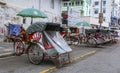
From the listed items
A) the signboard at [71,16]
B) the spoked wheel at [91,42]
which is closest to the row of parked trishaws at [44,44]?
the spoked wheel at [91,42]

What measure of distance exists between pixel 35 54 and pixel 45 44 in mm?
602

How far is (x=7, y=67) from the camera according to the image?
1001 centimetres

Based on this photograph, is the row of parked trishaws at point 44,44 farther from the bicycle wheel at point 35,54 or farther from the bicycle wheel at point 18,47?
the bicycle wheel at point 18,47

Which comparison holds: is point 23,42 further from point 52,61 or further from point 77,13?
point 77,13

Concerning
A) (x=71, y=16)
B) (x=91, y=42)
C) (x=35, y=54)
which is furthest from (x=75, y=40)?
(x=71, y=16)

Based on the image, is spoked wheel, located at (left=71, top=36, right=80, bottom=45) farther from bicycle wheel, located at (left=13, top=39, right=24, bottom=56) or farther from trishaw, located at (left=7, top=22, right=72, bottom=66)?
trishaw, located at (left=7, top=22, right=72, bottom=66)

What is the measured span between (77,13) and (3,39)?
23.8m

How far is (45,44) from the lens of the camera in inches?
429

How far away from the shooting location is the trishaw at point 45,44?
10711 mm

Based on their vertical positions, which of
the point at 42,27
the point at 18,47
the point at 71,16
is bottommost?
the point at 18,47

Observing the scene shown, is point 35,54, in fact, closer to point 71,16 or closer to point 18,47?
point 18,47

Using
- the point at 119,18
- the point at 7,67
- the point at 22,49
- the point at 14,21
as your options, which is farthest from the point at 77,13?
the point at 119,18

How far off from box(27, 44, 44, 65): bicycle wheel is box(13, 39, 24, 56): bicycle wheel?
4.95 feet

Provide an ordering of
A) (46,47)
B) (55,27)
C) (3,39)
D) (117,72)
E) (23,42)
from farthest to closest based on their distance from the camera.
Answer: (3,39) → (23,42) → (55,27) → (46,47) → (117,72)
